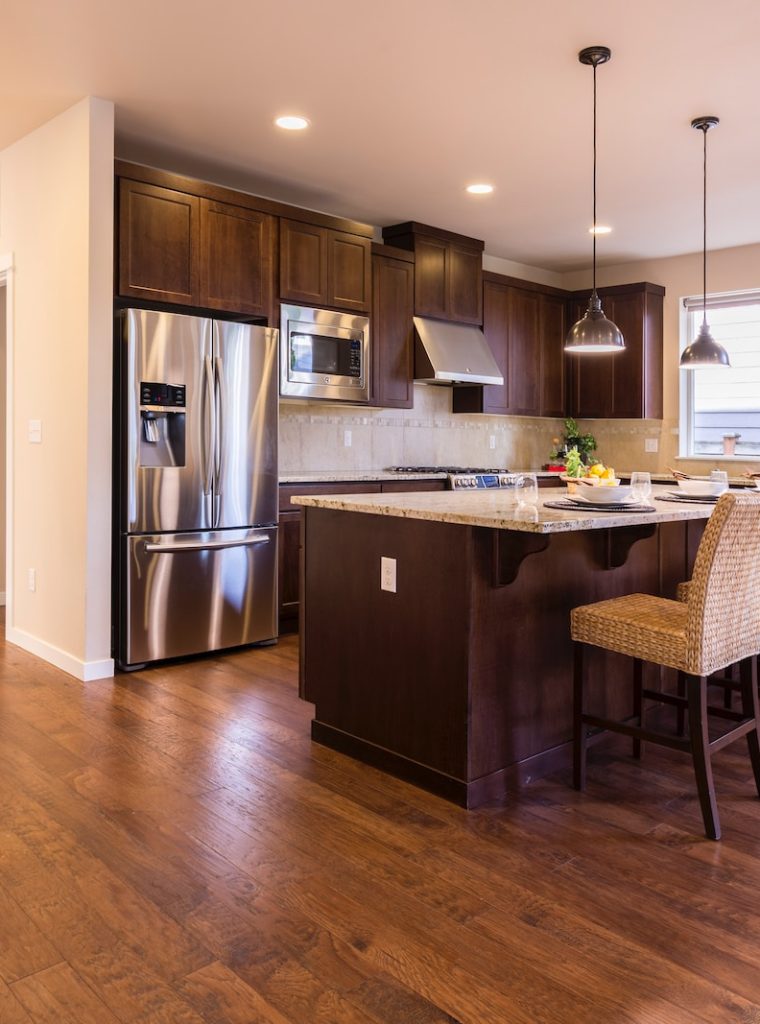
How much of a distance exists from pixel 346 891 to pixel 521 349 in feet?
17.1

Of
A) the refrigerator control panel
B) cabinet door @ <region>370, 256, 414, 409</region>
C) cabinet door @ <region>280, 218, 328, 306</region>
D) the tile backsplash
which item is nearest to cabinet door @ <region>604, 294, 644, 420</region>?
the tile backsplash

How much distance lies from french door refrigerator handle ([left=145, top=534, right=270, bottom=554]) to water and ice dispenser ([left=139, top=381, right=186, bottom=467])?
39 centimetres

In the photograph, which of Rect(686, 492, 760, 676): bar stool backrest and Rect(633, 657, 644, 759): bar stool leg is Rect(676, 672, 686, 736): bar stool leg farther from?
Rect(686, 492, 760, 676): bar stool backrest

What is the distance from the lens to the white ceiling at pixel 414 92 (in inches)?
118

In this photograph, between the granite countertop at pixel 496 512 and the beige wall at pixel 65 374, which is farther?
the beige wall at pixel 65 374

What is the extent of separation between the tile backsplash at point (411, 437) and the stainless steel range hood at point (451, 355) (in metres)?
0.36

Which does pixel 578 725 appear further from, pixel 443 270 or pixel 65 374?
pixel 443 270

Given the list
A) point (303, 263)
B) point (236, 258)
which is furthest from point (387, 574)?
point (303, 263)

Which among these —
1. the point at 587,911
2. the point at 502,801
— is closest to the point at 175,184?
the point at 502,801

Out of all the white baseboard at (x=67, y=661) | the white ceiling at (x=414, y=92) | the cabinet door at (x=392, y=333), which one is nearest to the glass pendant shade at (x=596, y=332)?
the white ceiling at (x=414, y=92)

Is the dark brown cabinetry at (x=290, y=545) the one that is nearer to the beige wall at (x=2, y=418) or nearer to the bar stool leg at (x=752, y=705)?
the beige wall at (x=2, y=418)

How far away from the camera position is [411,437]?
623cm

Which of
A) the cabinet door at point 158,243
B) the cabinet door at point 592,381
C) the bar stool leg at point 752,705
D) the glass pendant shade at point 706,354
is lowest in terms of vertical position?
the bar stool leg at point 752,705

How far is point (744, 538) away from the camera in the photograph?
7.86 feet
